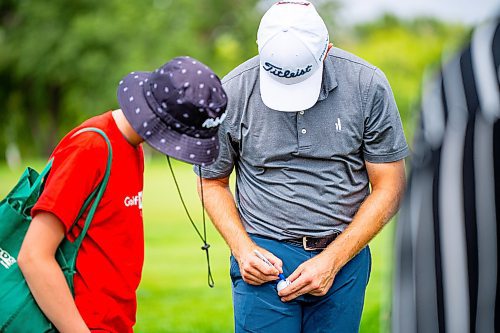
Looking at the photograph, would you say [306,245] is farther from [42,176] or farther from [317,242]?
[42,176]

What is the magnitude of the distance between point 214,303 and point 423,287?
782 centimetres

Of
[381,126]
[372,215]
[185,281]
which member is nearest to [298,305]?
[372,215]

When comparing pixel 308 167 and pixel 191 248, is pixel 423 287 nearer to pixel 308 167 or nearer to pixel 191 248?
pixel 308 167

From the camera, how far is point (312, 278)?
309cm

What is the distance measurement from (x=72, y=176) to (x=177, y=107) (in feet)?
1.22

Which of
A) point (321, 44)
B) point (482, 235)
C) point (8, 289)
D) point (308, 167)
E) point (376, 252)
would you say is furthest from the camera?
point (376, 252)

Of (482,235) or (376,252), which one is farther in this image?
(376,252)

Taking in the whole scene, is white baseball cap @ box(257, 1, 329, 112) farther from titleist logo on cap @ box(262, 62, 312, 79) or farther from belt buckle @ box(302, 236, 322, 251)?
belt buckle @ box(302, 236, 322, 251)

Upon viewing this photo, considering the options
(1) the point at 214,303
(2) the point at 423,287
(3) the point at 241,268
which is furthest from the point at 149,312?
(2) the point at 423,287

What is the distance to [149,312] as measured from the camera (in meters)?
8.26

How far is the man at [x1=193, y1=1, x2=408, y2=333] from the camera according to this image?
3137mm

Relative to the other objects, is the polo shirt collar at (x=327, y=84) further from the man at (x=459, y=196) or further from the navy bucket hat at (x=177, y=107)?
the man at (x=459, y=196)

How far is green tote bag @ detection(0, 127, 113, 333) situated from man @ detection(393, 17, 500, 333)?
1.41 m

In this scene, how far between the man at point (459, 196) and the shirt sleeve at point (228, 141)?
194 cm
